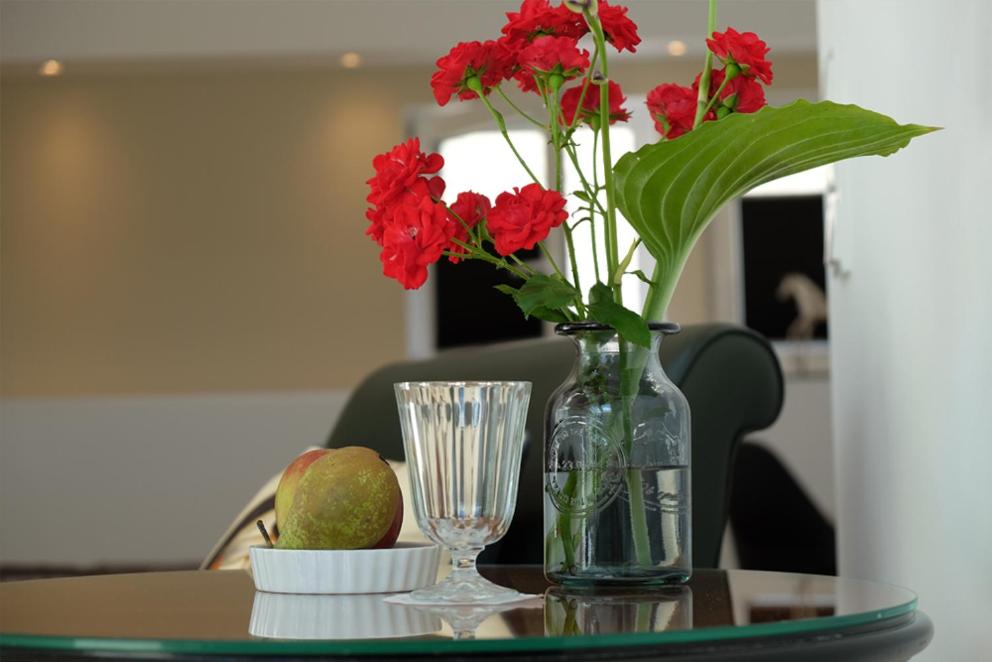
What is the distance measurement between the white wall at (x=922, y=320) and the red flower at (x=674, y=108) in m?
0.26

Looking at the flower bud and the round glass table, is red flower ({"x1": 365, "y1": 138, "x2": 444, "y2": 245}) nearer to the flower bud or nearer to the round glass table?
the flower bud

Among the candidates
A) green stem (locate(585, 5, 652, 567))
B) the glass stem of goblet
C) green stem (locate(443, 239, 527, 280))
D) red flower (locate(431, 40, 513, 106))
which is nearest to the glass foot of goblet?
the glass stem of goblet

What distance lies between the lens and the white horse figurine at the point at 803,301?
20.5 ft

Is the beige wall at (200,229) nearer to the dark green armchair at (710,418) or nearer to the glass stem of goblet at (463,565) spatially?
the dark green armchair at (710,418)

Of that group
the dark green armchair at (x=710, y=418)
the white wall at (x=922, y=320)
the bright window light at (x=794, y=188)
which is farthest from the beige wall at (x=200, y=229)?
the dark green armchair at (x=710, y=418)

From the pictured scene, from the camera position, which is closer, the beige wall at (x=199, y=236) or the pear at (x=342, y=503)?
the pear at (x=342, y=503)

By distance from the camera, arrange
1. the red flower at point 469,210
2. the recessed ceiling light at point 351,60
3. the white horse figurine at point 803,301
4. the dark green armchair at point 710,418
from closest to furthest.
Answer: the red flower at point 469,210, the dark green armchair at point 710,418, the recessed ceiling light at point 351,60, the white horse figurine at point 803,301

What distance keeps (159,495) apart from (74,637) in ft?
17.8

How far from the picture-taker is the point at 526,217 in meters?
1.03

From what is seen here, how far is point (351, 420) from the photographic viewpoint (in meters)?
2.34

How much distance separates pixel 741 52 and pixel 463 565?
1.53ft

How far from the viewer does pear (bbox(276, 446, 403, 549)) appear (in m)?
1.06

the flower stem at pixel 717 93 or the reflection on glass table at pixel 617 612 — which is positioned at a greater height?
the flower stem at pixel 717 93

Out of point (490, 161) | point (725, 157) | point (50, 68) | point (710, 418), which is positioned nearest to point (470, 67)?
point (725, 157)
